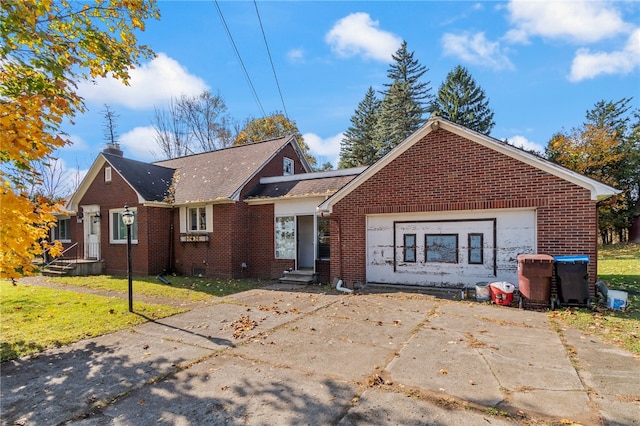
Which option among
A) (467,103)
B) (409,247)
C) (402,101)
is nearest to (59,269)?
(409,247)

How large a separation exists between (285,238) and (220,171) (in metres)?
5.23

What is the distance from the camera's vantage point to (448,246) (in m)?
9.32

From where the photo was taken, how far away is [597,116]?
1208 inches

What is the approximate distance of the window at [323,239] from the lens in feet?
41.4

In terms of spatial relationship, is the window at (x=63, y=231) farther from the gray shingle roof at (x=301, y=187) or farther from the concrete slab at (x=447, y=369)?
the concrete slab at (x=447, y=369)

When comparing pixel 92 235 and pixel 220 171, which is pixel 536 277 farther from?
pixel 92 235

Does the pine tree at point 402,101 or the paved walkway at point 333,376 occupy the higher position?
the pine tree at point 402,101

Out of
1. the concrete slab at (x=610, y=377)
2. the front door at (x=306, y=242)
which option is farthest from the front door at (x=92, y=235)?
the concrete slab at (x=610, y=377)

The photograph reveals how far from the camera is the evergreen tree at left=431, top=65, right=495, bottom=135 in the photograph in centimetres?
3285

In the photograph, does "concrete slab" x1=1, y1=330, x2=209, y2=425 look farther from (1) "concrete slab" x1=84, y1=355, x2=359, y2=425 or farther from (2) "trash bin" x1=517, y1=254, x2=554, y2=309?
(2) "trash bin" x1=517, y1=254, x2=554, y2=309

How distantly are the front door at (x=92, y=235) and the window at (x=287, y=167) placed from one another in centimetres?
911

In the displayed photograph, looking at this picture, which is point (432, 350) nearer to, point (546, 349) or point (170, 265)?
point (546, 349)

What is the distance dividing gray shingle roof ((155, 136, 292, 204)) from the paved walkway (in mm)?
7841

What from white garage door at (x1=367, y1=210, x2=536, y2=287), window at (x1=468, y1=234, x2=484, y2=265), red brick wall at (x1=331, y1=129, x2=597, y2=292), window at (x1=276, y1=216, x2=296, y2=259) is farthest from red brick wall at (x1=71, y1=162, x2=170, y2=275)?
window at (x1=468, y1=234, x2=484, y2=265)
